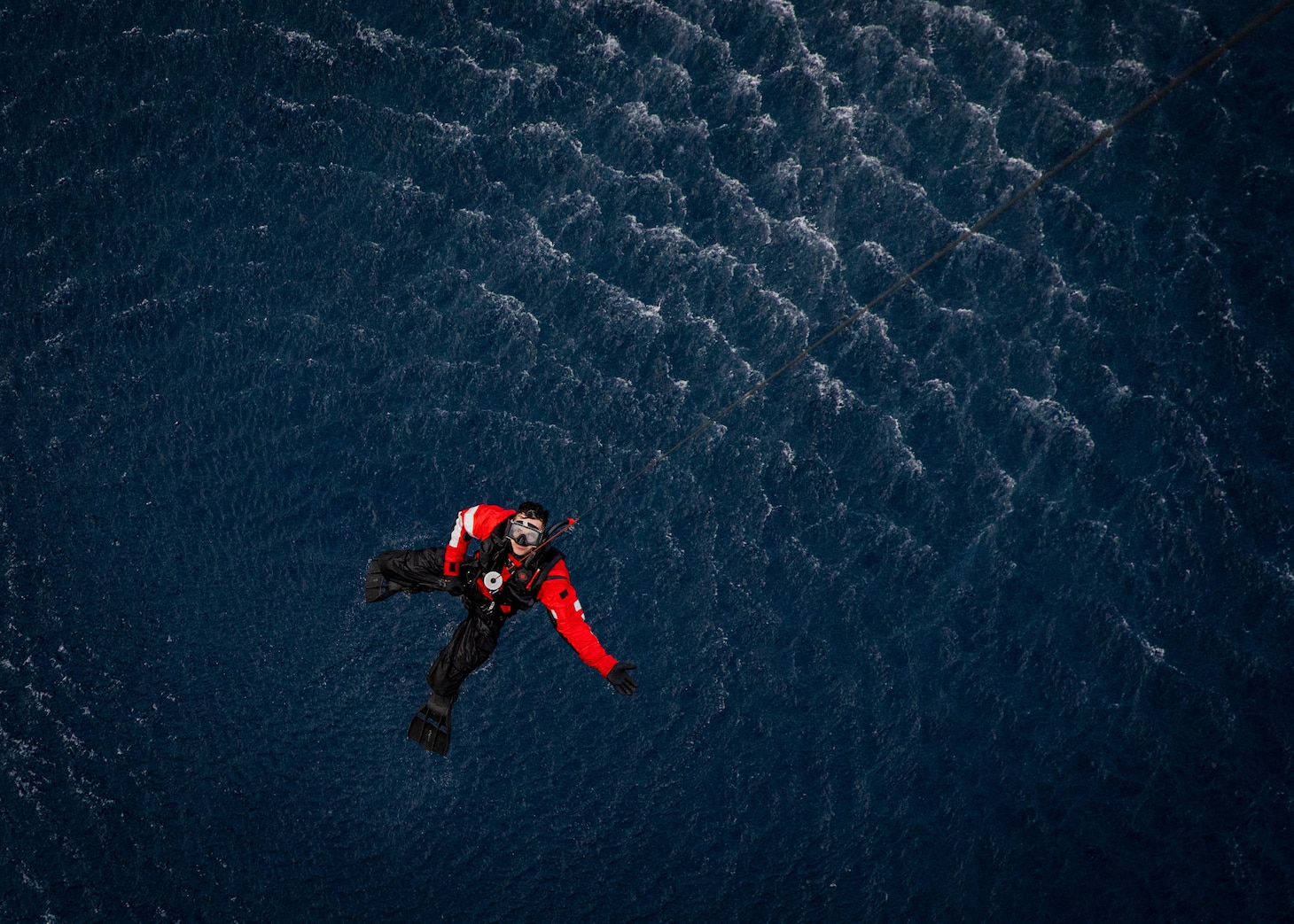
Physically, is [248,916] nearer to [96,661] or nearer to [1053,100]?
[96,661]

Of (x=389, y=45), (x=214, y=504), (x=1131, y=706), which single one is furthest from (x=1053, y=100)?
(x=214, y=504)

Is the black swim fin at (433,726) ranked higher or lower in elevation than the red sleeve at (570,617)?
lower

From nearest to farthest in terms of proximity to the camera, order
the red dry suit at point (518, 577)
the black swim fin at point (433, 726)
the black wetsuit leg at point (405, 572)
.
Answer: the red dry suit at point (518, 577), the black wetsuit leg at point (405, 572), the black swim fin at point (433, 726)

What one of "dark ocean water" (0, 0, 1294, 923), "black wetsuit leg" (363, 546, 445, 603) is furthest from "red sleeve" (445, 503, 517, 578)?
"dark ocean water" (0, 0, 1294, 923)

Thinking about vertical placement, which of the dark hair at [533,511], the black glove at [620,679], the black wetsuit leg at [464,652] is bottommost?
the black wetsuit leg at [464,652]

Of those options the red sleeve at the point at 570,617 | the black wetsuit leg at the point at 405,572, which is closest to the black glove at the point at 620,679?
the red sleeve at the point at 570,617

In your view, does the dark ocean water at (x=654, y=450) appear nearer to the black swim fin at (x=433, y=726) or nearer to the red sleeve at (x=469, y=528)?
the black swim fin at (x=433, y=726)

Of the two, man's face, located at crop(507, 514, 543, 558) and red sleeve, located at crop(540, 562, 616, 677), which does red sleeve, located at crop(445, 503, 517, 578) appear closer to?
man's face, located at crop(507, 514, 543, 558)
